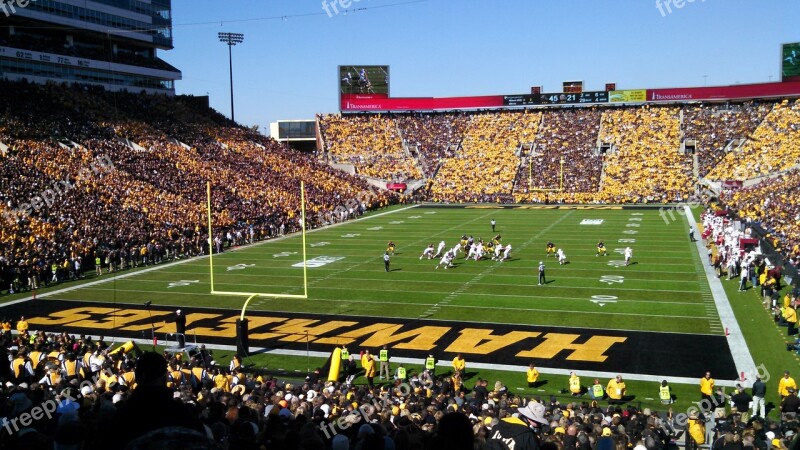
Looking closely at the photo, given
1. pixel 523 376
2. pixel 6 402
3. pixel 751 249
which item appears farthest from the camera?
pixel 751 249

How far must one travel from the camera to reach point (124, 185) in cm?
3566

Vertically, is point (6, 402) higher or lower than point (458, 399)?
higher

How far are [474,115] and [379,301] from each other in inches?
1993

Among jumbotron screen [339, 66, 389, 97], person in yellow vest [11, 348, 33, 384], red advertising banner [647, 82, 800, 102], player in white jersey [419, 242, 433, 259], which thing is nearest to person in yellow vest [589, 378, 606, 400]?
person in yellow vest [11, 348, 33, 384]

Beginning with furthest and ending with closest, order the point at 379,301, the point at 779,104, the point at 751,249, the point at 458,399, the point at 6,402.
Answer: the point at 779,104 → the point at 751,249 → the point at 379,301 → the point at 458,399 → the point at 6,402

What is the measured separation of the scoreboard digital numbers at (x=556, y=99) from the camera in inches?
2628

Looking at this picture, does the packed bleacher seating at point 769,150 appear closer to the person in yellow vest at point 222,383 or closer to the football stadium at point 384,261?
the football stadium at point 384,261

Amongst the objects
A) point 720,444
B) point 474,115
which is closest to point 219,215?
point 720,444

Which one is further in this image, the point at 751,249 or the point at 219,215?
the point at 219,215

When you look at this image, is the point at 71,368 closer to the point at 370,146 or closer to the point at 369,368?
the point at 369,368

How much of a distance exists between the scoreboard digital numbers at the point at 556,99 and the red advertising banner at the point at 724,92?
469 centimetres

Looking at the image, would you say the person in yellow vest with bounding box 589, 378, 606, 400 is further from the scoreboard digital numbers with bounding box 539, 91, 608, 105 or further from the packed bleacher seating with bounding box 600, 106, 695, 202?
the scoreboard digital numbers with bounding box 539, 91, 608, 105

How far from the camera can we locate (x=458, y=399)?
1053 cm

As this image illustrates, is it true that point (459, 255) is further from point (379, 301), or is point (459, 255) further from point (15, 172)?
point (15, 172)
